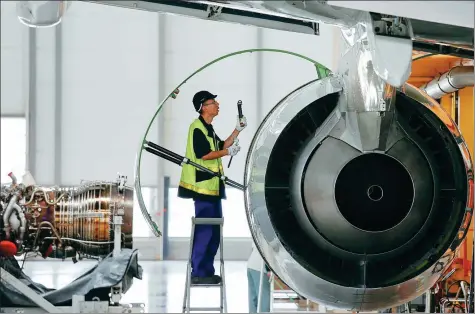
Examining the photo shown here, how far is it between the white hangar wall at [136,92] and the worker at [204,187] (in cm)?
1053

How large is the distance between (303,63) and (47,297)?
1101cm

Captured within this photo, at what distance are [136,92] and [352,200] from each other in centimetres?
1481

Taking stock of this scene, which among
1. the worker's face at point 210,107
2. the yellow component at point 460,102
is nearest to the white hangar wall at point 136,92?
the yellow component at point 460,102

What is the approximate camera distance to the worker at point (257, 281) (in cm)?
873

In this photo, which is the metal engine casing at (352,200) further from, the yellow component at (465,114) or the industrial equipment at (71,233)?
the yellow component at (465,114)

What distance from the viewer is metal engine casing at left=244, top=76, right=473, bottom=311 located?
3.98 metres

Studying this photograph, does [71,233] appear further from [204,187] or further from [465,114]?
[465,114]

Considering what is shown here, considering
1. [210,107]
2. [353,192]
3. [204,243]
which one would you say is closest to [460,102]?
[210,107]

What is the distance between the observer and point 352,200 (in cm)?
396

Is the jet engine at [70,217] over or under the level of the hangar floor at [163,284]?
over

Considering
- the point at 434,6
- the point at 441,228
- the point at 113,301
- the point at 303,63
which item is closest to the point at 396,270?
the point at 441,228

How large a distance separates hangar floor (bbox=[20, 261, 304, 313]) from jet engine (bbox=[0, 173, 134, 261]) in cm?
127

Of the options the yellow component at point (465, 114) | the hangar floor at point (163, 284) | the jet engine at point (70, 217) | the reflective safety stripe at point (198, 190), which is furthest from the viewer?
the hangar floor at point (163, 284)

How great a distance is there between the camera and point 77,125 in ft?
60.2
